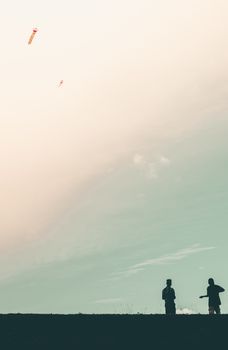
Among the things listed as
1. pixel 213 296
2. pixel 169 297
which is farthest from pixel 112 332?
pixel 213 296

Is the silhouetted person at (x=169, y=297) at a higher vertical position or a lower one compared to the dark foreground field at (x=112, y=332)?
higher

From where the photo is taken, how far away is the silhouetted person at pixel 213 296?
1729 centimetres

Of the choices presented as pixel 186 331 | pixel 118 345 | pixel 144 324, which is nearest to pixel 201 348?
pixel 186 331

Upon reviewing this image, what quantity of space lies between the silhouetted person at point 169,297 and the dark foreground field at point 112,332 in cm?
154

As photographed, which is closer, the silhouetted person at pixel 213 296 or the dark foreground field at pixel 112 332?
the dark foreground field at pixel 112 332

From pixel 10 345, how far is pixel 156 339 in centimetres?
415

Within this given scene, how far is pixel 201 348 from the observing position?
14750 mm

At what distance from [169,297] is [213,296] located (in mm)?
1591

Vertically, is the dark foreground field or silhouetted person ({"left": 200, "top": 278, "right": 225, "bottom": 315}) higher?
silhouetted person ({"left": 200, "top": 278, "right": 225, "bottom": 315})

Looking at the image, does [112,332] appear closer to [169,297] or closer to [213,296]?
[169,297]

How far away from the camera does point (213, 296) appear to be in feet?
57.6

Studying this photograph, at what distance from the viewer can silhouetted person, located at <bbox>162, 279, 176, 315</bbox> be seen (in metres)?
16.9

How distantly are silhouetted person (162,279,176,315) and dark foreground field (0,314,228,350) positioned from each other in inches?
60.5

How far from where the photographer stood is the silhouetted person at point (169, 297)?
16.9 metres
